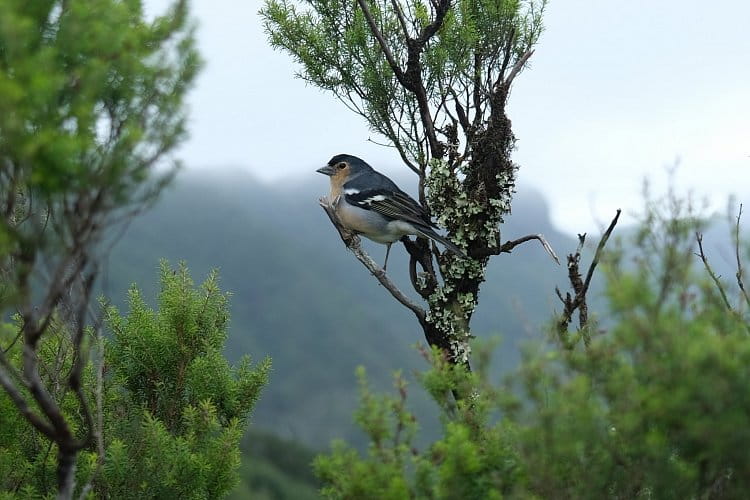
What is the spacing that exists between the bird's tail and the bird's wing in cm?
7

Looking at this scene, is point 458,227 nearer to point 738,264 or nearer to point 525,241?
point 525,241

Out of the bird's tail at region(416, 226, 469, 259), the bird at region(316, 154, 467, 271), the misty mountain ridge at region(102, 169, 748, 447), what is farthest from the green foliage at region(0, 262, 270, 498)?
the misty mountain ridge at region(102, 169, 748, 447)

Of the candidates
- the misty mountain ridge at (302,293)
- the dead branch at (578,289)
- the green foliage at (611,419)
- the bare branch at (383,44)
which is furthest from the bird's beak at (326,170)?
the misty mountain ridge at (302,293)

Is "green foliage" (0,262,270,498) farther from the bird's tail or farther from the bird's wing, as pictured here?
the bird's tail

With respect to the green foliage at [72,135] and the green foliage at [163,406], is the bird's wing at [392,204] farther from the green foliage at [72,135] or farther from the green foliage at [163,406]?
the green foliage at [72,135]

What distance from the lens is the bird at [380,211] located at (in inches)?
337

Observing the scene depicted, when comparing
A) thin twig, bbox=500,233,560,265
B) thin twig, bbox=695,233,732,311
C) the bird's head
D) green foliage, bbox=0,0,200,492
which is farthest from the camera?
the bird's head

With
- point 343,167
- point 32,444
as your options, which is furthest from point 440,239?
point 32,444

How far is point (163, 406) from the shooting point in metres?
8.55

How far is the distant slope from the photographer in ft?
411

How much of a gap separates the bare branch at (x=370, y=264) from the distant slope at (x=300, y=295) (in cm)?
9649

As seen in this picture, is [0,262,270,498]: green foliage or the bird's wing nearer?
[0,262,270,498]: green foliage

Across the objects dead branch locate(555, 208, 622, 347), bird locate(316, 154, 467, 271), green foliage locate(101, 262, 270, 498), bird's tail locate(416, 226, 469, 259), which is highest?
bird locate(316, 154, 467, 271)

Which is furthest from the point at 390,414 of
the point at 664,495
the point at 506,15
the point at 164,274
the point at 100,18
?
the point at 506,15
